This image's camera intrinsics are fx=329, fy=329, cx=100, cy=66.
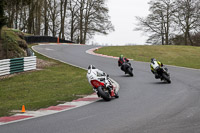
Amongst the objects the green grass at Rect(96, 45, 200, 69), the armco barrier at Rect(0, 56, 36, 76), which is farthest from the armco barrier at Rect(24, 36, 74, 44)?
the armco barrier at Rect(0, 56, 36, 76)

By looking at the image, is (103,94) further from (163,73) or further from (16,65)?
(16,65)

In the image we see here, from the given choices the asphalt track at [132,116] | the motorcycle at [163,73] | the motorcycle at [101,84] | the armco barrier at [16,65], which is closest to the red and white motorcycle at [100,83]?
the motorcycle at [101,84]

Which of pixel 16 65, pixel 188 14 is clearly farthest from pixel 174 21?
pixel 16 65

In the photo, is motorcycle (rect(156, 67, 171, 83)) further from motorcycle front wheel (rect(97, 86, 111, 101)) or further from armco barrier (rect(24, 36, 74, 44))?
armco barrier (rect(24, 36, 74, 44))

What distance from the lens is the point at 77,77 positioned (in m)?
20.4

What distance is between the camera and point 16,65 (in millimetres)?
22453

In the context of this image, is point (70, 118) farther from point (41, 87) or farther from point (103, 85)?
point (41, 87)

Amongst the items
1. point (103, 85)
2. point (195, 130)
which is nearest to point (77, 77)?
point (103, 85)

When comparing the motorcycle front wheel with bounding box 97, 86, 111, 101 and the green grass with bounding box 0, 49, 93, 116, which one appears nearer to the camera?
the motorcycle front wheel with bounding box 97, 86, 111, 101

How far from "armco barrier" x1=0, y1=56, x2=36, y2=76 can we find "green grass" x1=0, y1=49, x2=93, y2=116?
84cm

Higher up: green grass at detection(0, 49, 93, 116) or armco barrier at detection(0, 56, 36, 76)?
armco barrier at detection(0, 56, 36, 76)

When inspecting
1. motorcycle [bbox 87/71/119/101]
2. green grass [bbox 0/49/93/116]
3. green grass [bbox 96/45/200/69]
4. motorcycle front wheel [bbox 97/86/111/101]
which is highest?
green grass [bbox 96/45/200/69]

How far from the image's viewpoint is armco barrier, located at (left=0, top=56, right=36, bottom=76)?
21.5 m

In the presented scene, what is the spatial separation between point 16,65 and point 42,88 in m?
6.48
